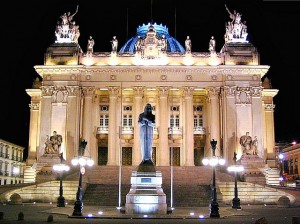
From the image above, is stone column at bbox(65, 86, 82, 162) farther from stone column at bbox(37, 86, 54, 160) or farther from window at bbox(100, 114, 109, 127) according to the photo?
window at bbox(100, 114, 109, 127)

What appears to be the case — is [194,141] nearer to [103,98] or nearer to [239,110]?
[239,110]

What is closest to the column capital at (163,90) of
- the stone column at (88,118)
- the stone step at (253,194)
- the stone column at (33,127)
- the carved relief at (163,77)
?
the carved relief at (163,77)

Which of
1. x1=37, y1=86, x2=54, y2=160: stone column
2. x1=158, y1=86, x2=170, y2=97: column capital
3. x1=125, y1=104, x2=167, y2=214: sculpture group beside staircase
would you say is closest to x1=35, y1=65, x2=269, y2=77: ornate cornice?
x1=158, y1=86, x2=170, y2=97: column capital

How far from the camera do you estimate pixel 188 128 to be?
5656 centimetres

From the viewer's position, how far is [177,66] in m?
57.1

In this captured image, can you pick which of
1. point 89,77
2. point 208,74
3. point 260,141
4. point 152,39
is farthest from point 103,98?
point 260,141

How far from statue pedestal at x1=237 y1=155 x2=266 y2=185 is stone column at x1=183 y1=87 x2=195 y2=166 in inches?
273

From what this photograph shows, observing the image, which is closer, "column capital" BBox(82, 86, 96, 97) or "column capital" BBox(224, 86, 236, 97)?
"column capital" BBox(224, 86, 236, 97)

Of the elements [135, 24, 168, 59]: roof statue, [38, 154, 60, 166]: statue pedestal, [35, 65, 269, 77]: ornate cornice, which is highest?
[135, 24, 168, 59]: roof statue

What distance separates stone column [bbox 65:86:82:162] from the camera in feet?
182

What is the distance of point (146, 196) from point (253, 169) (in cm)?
2345

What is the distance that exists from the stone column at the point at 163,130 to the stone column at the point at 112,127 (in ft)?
17.7

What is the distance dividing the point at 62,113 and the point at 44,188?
678 inches

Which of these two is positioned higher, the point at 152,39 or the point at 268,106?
the point at 152,39
